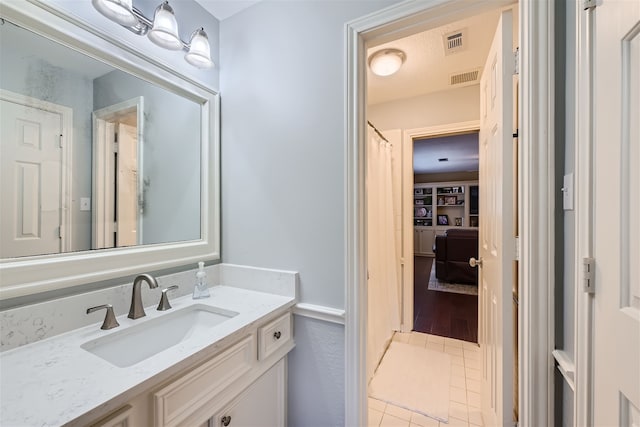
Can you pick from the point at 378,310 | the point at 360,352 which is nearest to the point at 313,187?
the point at 360,352

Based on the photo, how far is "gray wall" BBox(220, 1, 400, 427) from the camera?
127 cm

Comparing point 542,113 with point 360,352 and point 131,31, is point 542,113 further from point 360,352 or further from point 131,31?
point 131,31

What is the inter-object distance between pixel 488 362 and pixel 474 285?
3416mm

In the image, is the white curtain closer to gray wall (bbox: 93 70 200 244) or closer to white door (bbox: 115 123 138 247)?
gray wall (bbox: 93 70 200 244)

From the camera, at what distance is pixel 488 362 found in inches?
57.2

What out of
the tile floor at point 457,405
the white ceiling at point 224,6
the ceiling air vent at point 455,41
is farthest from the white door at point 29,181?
the ceiling air vent at point 455,41

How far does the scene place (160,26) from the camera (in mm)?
1156

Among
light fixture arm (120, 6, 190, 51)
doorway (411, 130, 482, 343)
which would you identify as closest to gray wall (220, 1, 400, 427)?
light fixture arm (120, 6, 190, 51)

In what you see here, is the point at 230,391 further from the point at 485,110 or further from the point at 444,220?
the point at 444,220

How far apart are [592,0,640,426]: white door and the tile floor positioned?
1166mm

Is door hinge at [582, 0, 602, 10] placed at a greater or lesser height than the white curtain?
greater

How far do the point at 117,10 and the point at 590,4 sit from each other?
1558mm

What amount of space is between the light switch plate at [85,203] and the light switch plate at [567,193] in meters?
1.75

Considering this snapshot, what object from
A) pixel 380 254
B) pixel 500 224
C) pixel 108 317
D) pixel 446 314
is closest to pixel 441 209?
pixel 446 314
